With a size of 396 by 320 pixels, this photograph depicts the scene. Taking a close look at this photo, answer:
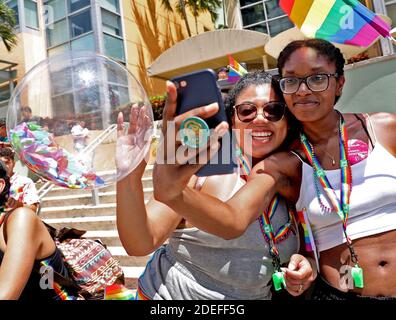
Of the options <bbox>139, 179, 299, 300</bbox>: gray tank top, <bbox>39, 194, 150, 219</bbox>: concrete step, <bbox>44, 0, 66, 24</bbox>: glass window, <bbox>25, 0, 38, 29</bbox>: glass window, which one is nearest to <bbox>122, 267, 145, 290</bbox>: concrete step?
<bbox>39, 194, 150, 219</bbox>: concrete step

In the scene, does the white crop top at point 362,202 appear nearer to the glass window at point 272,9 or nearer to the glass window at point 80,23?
the glass window at point 272,9

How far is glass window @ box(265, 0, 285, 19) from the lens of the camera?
1218 cm

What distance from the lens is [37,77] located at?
1413 millimetres

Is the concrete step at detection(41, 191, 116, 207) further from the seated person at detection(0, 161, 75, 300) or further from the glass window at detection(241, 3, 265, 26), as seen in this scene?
the glass window at detection(241, 3, 265, 26)

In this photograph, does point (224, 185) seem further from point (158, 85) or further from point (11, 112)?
point (158, 85)

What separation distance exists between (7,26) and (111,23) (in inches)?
173

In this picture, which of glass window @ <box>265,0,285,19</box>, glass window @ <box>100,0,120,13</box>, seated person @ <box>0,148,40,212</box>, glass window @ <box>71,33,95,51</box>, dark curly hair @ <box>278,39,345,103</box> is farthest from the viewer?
glass window @ <box>100,0,120,13</box>

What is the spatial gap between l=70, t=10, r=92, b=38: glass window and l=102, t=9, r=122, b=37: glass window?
0.61 meters

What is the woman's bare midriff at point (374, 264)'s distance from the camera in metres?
1.50

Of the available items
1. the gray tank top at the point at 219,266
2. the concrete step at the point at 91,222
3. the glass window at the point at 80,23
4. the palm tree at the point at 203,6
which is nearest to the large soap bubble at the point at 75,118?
the gray tank top at the point at 219,266

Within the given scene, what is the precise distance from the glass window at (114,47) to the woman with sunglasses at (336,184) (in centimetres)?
1313

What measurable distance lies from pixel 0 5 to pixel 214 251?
16522mm

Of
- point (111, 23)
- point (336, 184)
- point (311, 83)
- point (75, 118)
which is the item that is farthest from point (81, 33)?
point (336, 184)

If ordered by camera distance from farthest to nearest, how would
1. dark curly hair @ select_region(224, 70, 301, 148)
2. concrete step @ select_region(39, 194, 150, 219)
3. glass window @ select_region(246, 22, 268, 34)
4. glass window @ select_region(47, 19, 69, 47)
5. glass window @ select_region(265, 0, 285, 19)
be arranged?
glass window @ select_region(47, 19, 69, 47) → glass window @ select_region(246, 22, 268, 34) → glass window @ select_region(265, 0, 285, 19) → concrete step @ select_region(39, 194, 150, 219) → dark curly hair @ select_region(224, 70, 301, 148)
